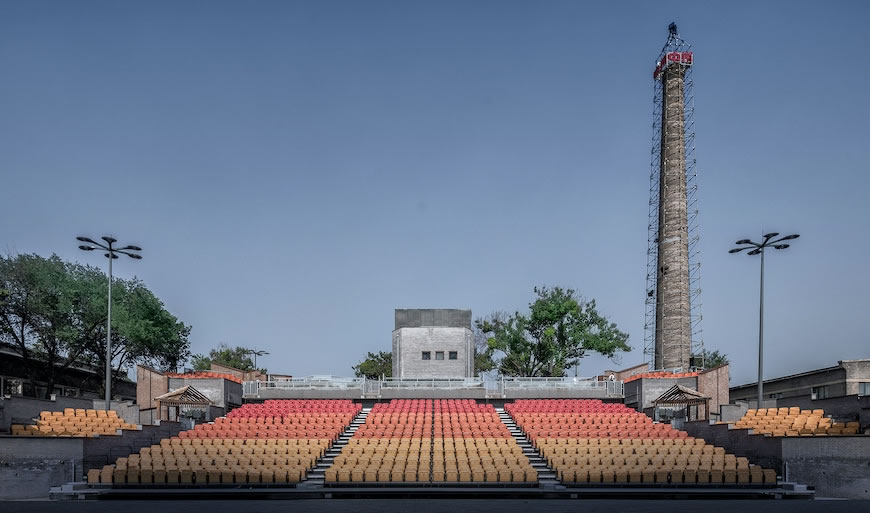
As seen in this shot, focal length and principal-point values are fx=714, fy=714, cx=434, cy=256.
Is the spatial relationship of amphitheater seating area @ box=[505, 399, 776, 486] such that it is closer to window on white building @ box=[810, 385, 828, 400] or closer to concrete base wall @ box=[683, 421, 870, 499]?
concrete base wall @ box=[683, 421, 870, 499]

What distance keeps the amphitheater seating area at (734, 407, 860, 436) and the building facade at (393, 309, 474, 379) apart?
66.8ft

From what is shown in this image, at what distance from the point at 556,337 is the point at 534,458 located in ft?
129

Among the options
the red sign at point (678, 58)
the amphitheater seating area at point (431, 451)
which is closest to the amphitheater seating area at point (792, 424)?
the amphitheater seating area at point (431, 451)

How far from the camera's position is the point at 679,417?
31.1m

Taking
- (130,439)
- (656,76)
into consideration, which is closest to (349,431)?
(130,439)

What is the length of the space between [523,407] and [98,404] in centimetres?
1909

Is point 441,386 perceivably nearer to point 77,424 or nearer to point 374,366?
point 77,424

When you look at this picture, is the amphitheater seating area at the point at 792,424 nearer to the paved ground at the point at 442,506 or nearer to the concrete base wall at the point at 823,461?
the concrete base wall at the point at 823,461

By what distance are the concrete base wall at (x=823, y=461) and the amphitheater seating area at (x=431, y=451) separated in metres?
7.89

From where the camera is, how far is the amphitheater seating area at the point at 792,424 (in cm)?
2397

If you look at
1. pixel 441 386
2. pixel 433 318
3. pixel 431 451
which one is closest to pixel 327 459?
pixel 431 451

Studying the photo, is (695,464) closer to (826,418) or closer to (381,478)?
(826,418)

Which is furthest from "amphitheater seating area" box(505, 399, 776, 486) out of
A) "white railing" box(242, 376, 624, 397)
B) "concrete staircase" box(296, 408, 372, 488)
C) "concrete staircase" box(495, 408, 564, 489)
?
"concrete staircase" box(296, 408, 372, 488)

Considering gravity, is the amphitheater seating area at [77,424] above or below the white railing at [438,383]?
below
